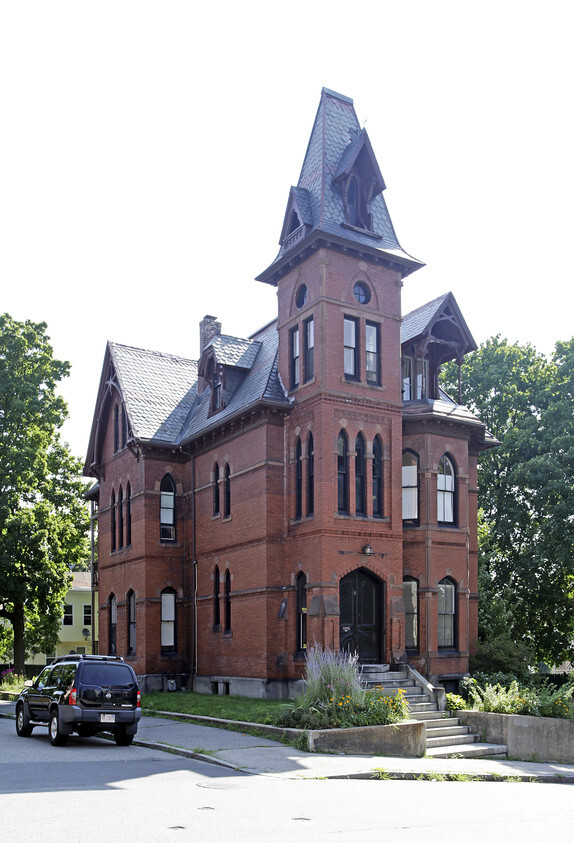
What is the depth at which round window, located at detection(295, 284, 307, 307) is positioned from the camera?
25698mm

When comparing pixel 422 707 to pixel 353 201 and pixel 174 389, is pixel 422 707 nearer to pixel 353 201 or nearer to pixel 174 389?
pixel 353 201

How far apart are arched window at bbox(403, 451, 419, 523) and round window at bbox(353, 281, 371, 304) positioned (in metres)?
4.77

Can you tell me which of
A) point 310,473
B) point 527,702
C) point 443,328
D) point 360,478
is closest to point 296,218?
point 443,328

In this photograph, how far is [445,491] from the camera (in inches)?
1035

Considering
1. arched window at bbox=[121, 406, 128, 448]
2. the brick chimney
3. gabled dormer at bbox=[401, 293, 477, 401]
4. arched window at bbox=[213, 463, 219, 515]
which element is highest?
the brick chimney

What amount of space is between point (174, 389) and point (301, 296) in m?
9.08

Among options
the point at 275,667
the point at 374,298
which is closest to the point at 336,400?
the point at 374,298

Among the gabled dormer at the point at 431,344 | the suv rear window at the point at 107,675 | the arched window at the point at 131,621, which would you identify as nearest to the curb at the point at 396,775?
the suv rear window at the point at 107,675

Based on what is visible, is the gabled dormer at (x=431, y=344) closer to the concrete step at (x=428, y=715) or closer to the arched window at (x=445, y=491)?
the arched window at (x=445, y=491)

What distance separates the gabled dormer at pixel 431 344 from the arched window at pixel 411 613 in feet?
18.7

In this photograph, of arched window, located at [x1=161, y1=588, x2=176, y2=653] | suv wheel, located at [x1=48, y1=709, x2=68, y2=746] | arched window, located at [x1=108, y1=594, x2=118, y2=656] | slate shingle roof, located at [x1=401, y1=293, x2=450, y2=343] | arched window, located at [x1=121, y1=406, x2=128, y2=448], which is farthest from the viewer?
arched window, located at [x1=108, y1=594, x2=118, y2=656]

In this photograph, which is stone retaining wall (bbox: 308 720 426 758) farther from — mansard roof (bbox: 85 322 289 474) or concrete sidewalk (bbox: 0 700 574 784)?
mansard roof (bbox: 85 322 289 474)

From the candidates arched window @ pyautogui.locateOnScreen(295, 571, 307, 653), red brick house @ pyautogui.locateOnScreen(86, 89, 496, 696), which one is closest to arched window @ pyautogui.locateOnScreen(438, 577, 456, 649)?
red brick house @ pyautogui.locateOnScreen(86, 89, 496, 696)

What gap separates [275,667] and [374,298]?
1075cm
